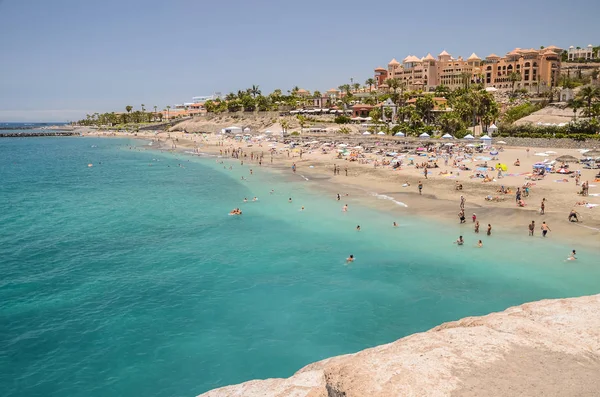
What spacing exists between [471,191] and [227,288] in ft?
80.5

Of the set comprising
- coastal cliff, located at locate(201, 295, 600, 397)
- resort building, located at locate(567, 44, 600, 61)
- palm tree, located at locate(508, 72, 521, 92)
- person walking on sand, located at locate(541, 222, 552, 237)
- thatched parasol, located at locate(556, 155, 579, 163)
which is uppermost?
resort building, located at locate(567, 44, 600, 61)

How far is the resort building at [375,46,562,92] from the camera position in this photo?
102250 millimetres

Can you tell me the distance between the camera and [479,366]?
24.7 feet

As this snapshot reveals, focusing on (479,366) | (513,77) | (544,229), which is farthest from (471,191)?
(513,77)

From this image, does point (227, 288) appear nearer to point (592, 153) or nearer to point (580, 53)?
point (592, 153)

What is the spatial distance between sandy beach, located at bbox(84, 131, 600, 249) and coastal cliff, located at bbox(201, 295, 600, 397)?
17.0 m

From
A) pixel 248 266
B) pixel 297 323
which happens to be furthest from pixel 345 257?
pixel 297 323

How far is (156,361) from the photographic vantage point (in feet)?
46.2

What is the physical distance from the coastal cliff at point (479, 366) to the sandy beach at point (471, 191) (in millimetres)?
16958

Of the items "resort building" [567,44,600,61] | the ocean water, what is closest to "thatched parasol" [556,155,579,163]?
the ocean water

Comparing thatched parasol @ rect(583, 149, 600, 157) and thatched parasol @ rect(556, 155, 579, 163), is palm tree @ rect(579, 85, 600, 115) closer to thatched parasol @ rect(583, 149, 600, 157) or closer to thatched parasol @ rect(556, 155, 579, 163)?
thatched parasol @ rect(583, 149, 600, 157)

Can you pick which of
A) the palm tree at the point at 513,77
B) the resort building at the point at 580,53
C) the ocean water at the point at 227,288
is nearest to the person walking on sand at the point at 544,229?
the ocean water at the point at 227,288

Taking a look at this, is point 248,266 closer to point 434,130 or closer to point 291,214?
point 291,214

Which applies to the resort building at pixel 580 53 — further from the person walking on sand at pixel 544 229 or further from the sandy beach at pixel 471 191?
the person walking on sand at pixel 544 229
